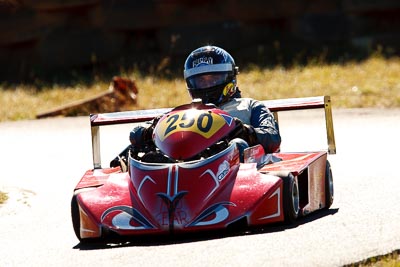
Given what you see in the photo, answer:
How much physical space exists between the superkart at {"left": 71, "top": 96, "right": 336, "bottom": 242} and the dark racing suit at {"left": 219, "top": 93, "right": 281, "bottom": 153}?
16cm

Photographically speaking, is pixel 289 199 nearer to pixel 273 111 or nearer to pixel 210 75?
pixel 210 75

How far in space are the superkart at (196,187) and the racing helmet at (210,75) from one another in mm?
623

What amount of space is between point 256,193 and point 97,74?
11.3m

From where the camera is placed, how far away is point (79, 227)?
22.8ft

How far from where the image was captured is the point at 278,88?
1565 centimetres

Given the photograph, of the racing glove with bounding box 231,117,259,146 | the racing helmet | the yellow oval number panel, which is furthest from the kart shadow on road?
the racing helmet

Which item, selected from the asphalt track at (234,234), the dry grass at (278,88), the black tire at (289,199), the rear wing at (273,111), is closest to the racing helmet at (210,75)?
the rear wing at (273,111)

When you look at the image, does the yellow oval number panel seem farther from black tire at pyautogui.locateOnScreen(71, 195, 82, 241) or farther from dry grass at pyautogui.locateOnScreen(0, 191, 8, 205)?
dry grass at pyautogui.locateOnScreen(0, 191, 8, 205)

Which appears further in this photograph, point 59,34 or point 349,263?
point 59,34

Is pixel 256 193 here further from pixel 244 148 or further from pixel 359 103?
pixel 359 103

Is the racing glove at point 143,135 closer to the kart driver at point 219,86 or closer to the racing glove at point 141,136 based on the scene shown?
the racing glove at point 141,136

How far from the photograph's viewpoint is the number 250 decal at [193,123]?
7.10 metres

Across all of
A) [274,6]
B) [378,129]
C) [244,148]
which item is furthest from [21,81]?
[244,148]

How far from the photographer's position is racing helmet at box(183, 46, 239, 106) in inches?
318
